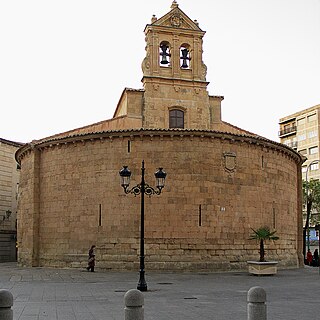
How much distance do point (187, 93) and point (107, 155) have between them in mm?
9529

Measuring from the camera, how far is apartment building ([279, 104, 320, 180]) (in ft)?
254

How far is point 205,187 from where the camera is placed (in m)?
26.7

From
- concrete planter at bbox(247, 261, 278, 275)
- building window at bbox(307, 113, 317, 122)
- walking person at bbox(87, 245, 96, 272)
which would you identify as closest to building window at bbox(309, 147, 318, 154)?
building window at bbox(307, 113, 317, 122)

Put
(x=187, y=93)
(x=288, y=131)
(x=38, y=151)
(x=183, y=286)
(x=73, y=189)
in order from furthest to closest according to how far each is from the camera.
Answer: (x=288, y=131)
(x=187, y=93)
(x=38, y=151)
(x=73, y=189)
(x=183, y=286)

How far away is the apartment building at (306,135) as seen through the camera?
77.5 metres

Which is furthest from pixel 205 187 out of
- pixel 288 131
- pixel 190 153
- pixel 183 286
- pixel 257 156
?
pixel 288 131

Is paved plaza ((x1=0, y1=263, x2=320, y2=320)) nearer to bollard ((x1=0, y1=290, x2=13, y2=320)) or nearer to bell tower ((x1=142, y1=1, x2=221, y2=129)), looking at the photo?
bollard ((x1=0, y1=290, x2=13, y2=320))

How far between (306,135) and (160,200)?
192 feet

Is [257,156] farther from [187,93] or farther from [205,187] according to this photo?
[187,93]

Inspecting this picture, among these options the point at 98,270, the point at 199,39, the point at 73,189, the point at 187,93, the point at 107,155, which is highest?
the point at 199,39

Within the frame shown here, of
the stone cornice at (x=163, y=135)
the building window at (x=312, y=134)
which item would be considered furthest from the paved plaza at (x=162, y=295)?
→ the building window at (x=312, y=134)

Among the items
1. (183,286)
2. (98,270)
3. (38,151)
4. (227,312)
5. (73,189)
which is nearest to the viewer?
(227,312)

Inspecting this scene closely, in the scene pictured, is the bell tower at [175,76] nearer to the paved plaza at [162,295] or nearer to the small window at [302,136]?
the paved plaza at [162,295]

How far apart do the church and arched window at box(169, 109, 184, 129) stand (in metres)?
6.32
